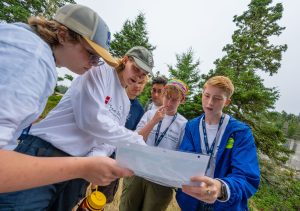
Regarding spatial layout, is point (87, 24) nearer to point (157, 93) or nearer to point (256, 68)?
point (157, 93)

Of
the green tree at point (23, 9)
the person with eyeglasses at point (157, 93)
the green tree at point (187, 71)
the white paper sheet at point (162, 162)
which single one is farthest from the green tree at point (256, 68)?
the green tree at point (23, 9)

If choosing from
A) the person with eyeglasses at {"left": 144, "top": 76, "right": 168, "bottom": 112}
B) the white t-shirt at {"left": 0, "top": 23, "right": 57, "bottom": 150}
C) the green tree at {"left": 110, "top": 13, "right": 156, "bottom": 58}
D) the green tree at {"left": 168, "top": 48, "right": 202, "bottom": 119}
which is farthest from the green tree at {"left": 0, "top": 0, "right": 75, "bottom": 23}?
the white t-shirt at {"left": 0, "top": 23, "right": 57, "bottom": 150}

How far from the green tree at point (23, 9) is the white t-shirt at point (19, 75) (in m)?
22.4

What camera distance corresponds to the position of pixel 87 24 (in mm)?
1423

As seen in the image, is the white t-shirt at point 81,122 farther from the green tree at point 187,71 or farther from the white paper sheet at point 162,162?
the green tree at point 187,71

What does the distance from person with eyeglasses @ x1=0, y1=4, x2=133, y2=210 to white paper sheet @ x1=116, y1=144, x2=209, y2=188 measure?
0.32 ft

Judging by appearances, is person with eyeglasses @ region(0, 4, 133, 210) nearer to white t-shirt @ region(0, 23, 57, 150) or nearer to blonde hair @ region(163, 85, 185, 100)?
white t-shirt @ region(0, 23, 57, 150)

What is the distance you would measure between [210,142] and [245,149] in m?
0.47

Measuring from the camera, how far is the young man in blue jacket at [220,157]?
5.32ft

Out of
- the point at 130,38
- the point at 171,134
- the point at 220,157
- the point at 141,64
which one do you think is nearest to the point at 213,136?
the point at 220,157

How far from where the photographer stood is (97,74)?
194cm

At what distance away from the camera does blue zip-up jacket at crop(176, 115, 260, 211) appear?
184 centimetres

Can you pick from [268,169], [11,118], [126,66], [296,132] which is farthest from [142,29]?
[296,132]

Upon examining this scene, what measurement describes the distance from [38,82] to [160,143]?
8.79ft
